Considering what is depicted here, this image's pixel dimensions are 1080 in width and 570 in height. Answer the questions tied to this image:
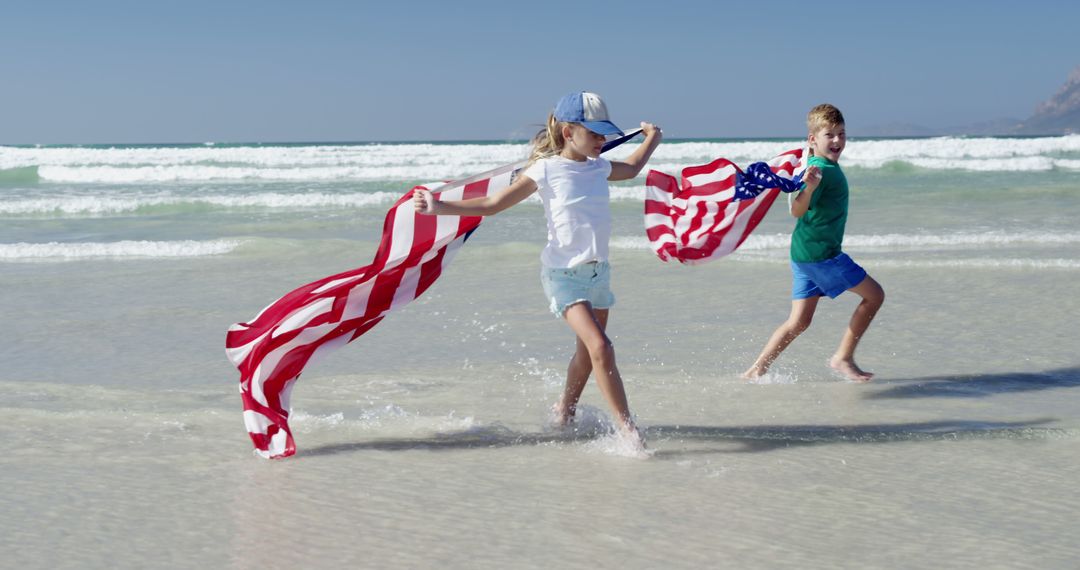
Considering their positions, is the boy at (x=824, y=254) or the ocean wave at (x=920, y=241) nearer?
the boy at (x=824, y=254)

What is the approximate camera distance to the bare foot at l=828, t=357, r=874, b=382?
554 centimetres

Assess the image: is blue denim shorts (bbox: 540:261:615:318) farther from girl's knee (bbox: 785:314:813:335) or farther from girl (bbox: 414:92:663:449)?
girl's knee (bbox: 785:314:813:335)

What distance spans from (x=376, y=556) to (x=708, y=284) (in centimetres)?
594

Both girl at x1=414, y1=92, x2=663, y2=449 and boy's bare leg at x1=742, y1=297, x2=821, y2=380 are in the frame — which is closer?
girl at x1=414, y1=92, x2=663, y2=449

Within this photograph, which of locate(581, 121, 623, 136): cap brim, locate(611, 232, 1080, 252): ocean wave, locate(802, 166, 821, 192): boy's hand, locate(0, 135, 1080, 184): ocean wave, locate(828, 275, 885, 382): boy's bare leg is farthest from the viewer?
locate(0, 135, 1080, 184): ocean wave

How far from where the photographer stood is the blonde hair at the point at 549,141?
420 cm

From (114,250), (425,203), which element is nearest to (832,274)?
(425,203)

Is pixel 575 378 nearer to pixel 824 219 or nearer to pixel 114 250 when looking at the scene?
pixel 824 219

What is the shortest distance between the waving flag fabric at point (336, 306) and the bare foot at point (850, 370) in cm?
195

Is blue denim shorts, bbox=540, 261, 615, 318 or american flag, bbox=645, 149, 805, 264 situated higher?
american flag, bbox=645, 149, 805, 264

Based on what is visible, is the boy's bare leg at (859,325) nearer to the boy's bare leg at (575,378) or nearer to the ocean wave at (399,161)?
the boy's bare leg at (575,378)

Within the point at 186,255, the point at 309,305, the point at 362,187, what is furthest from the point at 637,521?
the point at 362,187

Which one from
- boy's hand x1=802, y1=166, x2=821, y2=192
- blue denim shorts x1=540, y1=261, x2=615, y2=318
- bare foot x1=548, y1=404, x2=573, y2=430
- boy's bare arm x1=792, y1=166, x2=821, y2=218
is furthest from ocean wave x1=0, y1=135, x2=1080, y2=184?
blue denim shorts x1=540, y1=261, x2=615, y2=318

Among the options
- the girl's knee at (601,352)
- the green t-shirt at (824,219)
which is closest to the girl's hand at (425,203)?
the girl's knee at (601,352)
